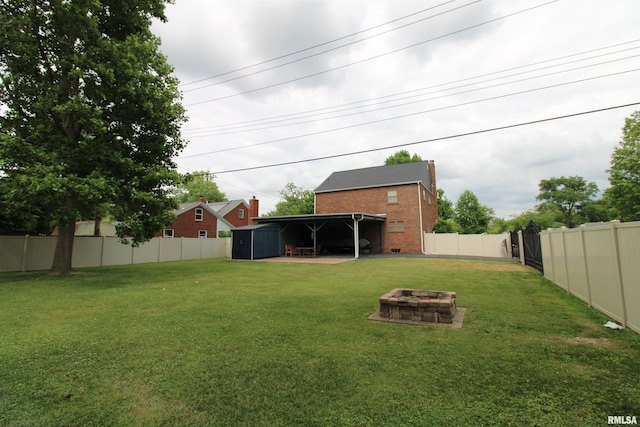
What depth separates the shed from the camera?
67.6 ft

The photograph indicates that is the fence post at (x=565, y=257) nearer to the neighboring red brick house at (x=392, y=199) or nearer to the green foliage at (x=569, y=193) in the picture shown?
the neighboring red brick house at (x=392, y=199)

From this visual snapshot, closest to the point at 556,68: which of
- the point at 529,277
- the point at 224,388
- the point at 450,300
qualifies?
the point at 529,277

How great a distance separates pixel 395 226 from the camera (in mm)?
24219

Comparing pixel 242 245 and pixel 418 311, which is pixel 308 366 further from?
pixel 242 245

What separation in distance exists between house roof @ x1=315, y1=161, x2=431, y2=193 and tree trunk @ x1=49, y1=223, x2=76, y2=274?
63.0 ft

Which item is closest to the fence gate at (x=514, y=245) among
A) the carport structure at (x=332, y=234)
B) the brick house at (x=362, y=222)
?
the brick house at (x=362, y=222)

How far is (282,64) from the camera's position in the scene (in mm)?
13109

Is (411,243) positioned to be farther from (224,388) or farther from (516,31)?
(224,388)

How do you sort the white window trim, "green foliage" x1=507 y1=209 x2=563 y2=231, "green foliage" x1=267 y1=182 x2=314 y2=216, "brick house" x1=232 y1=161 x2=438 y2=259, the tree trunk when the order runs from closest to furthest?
1. the tree trunk
2. "brick house" x1=232 y1=161 x2=438 y2=259
3. the white window trim
4. "green foliage" x1=267 y1=182 x2=314 y2=216
5. "green foliage" x1=507 y1=209 x2=563 y2=231

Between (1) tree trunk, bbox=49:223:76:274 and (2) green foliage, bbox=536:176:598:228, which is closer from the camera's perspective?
(1) tree trunk, bbox=49:223:76:274

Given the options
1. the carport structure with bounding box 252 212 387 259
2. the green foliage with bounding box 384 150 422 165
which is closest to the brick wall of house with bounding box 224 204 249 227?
the carport structure with bounding box 252 212 387 259

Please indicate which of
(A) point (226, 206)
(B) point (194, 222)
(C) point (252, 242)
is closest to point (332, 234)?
(C) point (252, 242)

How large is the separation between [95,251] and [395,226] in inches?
790

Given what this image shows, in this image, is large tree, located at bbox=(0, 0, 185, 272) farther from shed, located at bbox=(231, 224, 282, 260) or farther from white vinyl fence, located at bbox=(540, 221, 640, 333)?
white vinyl fence, located at bbox=(540, 221, 640, 333)
